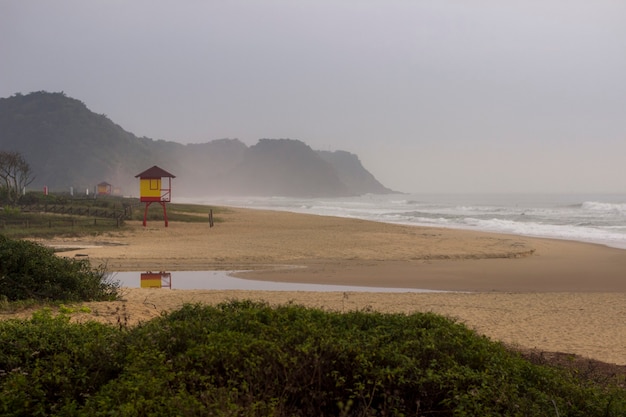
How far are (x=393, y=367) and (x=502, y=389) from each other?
0.83 m

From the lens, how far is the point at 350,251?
24266 millimetres

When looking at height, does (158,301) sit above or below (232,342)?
below

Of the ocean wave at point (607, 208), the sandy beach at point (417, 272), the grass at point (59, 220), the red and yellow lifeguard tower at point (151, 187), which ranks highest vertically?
the red and yellow lifeguard tower at point (151, 187)

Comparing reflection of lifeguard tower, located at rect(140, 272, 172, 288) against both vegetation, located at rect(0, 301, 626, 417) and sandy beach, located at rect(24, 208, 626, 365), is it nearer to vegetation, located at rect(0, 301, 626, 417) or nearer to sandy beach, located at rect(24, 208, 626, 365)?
sandy beach, located at rect(24, 208, 626, 365)

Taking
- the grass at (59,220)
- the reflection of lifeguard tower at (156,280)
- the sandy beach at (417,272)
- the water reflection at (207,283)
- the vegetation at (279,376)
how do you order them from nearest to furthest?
the vegetation at (279,376)
the sandy beach at (417,272)
the water reflection at (207,283)
the reflection of lifeguard tower at (156,280)
the grass at (59,220)

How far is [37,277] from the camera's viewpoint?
392 inches

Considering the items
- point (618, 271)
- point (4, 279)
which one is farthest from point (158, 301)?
point (618, 271)

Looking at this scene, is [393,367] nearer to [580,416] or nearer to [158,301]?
[580,416]

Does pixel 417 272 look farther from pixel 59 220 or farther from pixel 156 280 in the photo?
pixel 59 220

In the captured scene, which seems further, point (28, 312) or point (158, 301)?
point (158, 301)

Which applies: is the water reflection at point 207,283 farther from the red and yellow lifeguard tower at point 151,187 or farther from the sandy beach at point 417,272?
the red and yellow lifeguard tower at point 151,187

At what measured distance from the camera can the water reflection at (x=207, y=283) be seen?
15336 millimetres

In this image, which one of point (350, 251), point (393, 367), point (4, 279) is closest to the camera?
point (393, 367)

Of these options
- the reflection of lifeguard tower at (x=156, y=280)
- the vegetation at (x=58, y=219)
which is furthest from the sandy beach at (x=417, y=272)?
the vegetation at (x=58, y=219)
